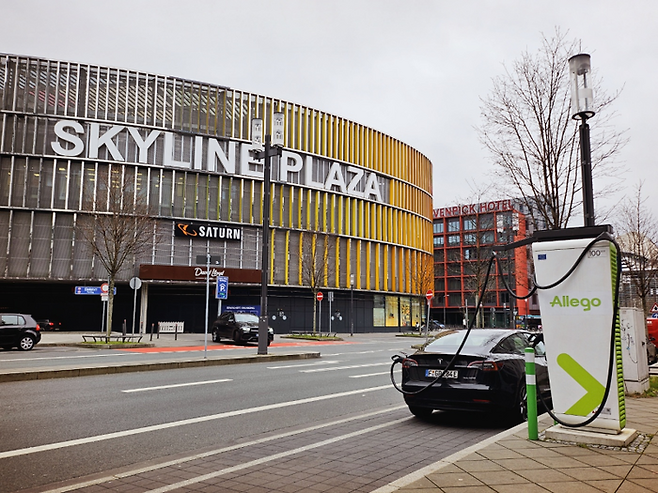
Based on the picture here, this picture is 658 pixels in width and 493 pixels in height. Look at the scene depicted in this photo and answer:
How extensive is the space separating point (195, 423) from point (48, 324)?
3678 cm

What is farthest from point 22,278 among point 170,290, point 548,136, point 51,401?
point 548,136

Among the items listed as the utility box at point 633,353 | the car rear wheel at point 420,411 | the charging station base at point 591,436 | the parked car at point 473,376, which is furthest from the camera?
the utility box at point 633,353

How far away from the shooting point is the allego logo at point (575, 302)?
617 centimetres

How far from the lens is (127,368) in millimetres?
15227

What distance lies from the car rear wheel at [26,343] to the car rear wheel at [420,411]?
61.8 ft

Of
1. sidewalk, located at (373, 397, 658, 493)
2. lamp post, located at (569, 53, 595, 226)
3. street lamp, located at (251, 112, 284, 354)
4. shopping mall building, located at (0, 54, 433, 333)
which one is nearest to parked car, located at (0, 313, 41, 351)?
street lamp, located at (251, 112, 284, 354)

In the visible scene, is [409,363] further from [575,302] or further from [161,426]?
[161,426]

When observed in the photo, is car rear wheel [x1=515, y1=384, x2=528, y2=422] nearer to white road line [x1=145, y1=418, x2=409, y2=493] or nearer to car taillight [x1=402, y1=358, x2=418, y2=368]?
car taillight [x1=402, y1=358, x2=418, y2=368]

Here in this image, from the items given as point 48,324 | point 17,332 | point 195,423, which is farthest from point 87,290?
point 195,423

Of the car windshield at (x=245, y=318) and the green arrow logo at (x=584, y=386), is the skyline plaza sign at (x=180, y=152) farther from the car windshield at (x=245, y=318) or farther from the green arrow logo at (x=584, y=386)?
the green arrow logo at (x=584, y=386)

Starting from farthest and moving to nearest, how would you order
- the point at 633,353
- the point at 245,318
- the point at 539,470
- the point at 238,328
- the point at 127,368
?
1. the point at 245,318
2. the point at 238,328
3. the point at 127,368
4. the point at 633,353
5. the point at 539,470

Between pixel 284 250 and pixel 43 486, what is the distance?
1763 inches

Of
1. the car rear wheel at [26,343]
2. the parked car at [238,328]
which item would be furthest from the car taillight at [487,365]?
the car rear wheel at [26,343]

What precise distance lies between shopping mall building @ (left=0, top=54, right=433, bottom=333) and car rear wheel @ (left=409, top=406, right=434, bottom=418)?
1262 inches
